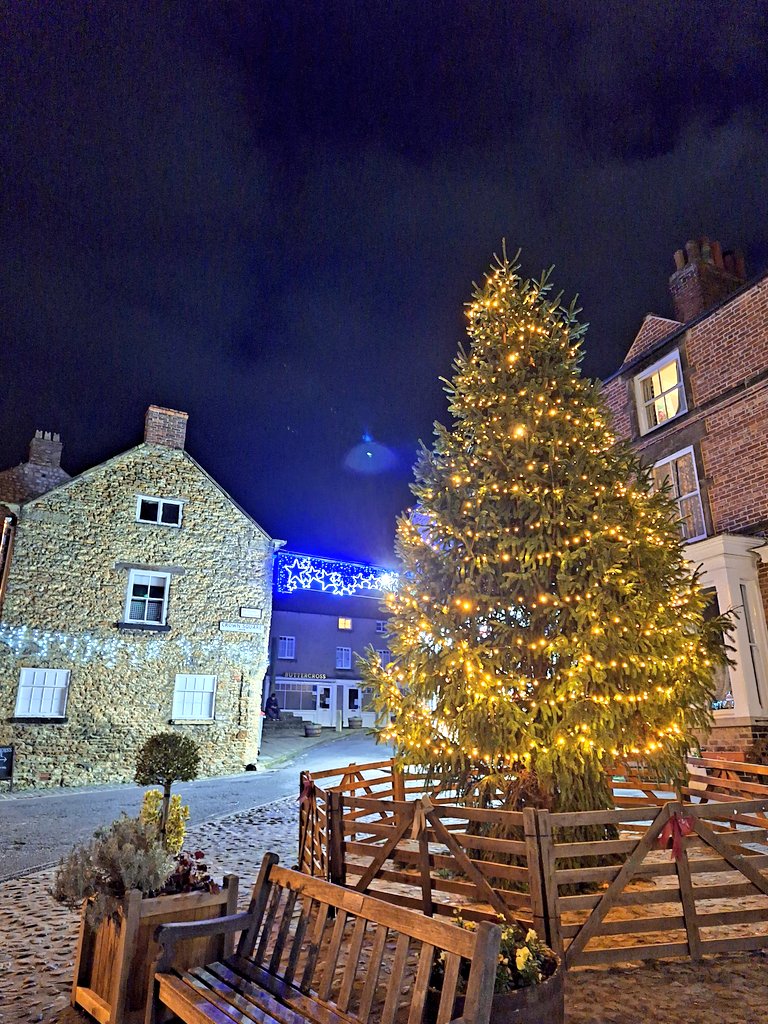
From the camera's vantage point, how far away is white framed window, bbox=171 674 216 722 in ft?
60.8

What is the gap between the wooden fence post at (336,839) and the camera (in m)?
6.09

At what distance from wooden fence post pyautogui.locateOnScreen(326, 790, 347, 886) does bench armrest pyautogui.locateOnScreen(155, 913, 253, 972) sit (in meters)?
2.21

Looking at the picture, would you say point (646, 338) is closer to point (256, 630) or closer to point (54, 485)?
point (256, 630)

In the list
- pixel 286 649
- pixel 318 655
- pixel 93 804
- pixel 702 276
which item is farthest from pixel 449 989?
pixel 318 655

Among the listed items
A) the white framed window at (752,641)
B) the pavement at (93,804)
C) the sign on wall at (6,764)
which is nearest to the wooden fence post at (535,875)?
the pavement at (93,804)

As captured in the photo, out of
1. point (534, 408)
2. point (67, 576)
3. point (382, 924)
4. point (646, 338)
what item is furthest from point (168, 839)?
point (646, 338)

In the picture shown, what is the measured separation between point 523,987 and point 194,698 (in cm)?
1706

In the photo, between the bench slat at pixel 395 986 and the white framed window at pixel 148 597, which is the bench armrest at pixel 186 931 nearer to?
the bench slat at pixel 395 986

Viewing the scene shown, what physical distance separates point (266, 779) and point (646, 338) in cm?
1559

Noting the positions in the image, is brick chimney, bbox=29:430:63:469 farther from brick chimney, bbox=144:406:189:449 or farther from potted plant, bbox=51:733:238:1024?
potted plant, bbox=51:733:238:1024

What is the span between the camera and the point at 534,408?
25.5ft

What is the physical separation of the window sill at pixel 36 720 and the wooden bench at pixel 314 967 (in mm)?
15129

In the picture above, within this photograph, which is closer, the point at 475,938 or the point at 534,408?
the point at 475,938

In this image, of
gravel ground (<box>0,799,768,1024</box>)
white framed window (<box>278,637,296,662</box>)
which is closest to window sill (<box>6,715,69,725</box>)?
gravel ground (<box>0,799,768,1024</box>)
